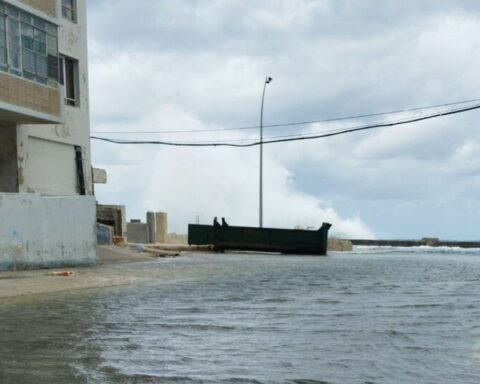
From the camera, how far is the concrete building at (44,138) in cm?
1884

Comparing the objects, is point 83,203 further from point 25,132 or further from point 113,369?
point 113,369

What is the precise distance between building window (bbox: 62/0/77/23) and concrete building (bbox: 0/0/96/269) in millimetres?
41

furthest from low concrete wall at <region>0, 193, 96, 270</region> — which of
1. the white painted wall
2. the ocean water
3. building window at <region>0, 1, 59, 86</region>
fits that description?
the ocean water

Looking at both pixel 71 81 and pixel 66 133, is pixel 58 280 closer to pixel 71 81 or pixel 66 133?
pixel 66 133

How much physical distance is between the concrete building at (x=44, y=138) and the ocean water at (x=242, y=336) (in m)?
5.90

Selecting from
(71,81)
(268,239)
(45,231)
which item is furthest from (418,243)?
(45,231)

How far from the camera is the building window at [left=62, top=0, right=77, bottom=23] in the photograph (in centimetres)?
2714

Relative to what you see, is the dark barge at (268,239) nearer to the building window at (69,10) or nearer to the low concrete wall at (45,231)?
the building window at (69,10)

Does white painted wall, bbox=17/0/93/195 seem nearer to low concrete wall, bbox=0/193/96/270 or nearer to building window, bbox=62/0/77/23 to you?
building window, bbox=62/0/77/23

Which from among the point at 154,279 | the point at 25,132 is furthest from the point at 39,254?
the point at 25,132

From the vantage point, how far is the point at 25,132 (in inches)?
941

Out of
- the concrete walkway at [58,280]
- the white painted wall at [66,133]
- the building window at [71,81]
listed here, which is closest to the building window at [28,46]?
the white painted wall at [66,133]

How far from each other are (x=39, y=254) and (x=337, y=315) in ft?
37.8

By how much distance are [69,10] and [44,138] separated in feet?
19.9
